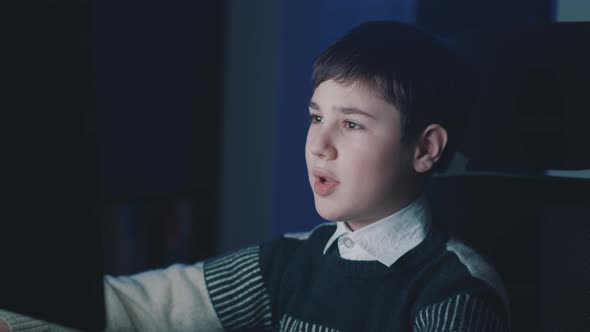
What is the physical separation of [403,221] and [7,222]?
1.70ft

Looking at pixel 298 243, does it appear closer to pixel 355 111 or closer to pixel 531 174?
pixel 355 111

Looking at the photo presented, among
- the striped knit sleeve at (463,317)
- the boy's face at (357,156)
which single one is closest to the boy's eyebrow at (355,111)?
the boy's face at (357,156)

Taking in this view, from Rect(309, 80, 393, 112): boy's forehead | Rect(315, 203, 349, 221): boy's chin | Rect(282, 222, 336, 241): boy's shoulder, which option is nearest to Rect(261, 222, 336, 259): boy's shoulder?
Rect(282, 222, 336, 241): boy's shoulder

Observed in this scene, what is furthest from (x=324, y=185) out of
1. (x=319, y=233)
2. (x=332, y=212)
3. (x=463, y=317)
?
(x=463, y=317)

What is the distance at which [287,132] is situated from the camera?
4.27 ft

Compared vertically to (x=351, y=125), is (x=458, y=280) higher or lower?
lower

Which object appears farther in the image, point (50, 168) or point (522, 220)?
point (522, 220)

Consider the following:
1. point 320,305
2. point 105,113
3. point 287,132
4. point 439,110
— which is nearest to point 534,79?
point 439,110

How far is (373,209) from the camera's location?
0.80m

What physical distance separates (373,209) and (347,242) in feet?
0.23

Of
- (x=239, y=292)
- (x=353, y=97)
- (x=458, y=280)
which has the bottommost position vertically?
(x=239, y=292)

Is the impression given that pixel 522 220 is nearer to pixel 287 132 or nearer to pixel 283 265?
pixel 283 265

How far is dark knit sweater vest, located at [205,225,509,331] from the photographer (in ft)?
2.27

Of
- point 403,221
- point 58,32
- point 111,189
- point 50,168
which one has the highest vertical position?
point 58,32
